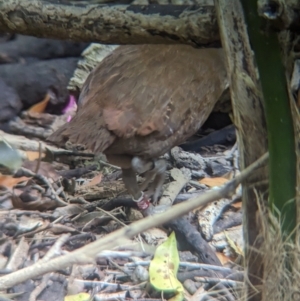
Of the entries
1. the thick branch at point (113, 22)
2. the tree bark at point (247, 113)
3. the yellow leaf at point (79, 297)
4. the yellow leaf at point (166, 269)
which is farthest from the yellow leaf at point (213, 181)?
the tree bark at point (247, 113)

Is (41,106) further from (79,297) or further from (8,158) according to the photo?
(8,158)

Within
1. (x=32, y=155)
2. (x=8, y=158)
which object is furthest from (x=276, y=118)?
(x=32, y=155)

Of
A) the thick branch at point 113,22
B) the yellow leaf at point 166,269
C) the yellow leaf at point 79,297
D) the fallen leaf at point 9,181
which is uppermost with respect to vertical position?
the thick branch at point 113,22

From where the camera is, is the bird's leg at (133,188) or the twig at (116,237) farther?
the bird's leg at (133,188)

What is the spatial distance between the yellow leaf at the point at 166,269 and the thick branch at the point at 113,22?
106cm

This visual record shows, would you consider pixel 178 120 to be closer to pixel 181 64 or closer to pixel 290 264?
pixel 181 64

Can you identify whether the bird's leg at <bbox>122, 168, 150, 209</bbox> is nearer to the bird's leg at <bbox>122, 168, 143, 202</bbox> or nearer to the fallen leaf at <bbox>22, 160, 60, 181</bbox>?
the bird's leg at <bbox>122, 168, 143, 202</bbox>

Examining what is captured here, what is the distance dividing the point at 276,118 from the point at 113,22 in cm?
67

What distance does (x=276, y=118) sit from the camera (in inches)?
64.7

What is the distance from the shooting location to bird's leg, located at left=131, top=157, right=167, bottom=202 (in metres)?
3.38

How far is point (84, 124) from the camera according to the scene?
3.11 meters

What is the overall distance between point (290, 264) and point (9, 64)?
3923mm

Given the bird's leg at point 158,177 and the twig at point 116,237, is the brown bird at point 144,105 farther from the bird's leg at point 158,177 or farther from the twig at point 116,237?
the twig at point 116,237

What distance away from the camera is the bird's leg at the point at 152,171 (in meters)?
3.38
